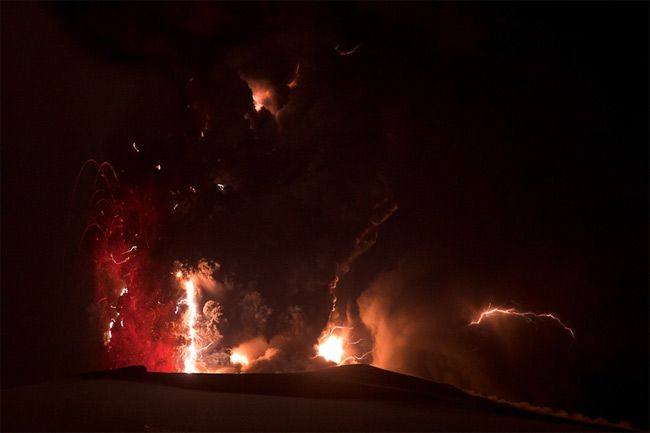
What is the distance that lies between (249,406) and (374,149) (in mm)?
4924

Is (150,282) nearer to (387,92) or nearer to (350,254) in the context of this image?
(350,254)

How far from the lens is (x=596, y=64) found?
17.5 ft

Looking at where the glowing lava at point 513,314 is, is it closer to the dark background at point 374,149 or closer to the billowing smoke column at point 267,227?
the dark background at point 374,149

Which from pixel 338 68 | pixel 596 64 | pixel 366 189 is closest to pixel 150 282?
pixel 366 189

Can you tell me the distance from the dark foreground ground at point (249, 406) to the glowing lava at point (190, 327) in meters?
3.61

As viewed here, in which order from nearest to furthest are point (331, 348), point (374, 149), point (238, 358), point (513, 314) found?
point (513, 314) < point (374, 149) < point (331, 348) < point (238, 358)

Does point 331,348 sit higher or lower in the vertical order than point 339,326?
lower

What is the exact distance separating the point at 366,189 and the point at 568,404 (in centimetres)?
375

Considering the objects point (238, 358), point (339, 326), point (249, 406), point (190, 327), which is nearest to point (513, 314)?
point (339, 326)

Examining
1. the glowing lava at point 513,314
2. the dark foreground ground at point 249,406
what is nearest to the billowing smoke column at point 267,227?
the glowing lava at point 513,314

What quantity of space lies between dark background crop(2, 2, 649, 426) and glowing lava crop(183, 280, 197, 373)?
64cm

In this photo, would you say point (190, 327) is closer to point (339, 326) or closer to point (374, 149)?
point (339, 326)

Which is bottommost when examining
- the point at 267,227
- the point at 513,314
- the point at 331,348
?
the point at 513,314

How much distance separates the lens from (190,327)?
7.72 m
